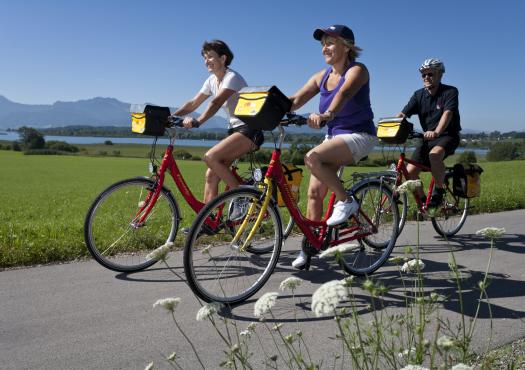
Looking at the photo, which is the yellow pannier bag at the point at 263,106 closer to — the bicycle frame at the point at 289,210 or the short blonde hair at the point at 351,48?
the bicycle frame at the point at 289,210

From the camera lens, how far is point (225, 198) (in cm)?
415

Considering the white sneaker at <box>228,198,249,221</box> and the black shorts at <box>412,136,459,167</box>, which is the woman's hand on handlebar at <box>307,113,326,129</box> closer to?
the white sneaker at <box>228,198,249,221</box>

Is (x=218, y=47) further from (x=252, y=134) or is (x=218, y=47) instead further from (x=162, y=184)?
(x=162, y=184)

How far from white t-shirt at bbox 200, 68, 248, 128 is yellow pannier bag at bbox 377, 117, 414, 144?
2.04 metres

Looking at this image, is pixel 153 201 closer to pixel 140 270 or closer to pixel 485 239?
pixel 140 270

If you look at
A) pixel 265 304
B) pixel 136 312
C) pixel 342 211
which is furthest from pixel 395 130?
pixel 265 304

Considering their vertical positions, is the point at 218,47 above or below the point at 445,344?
above

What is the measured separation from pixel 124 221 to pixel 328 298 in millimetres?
4148

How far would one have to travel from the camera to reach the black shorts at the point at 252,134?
535cm

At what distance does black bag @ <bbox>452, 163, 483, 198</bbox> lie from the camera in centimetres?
738

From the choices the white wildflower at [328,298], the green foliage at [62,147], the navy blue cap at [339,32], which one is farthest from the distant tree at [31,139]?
the white wildflower at [328,298]

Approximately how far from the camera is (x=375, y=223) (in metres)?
5.49

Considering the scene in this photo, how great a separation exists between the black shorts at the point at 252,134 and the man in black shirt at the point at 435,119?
244cm

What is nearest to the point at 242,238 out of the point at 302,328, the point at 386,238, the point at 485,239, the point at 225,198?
the point at 225,198
